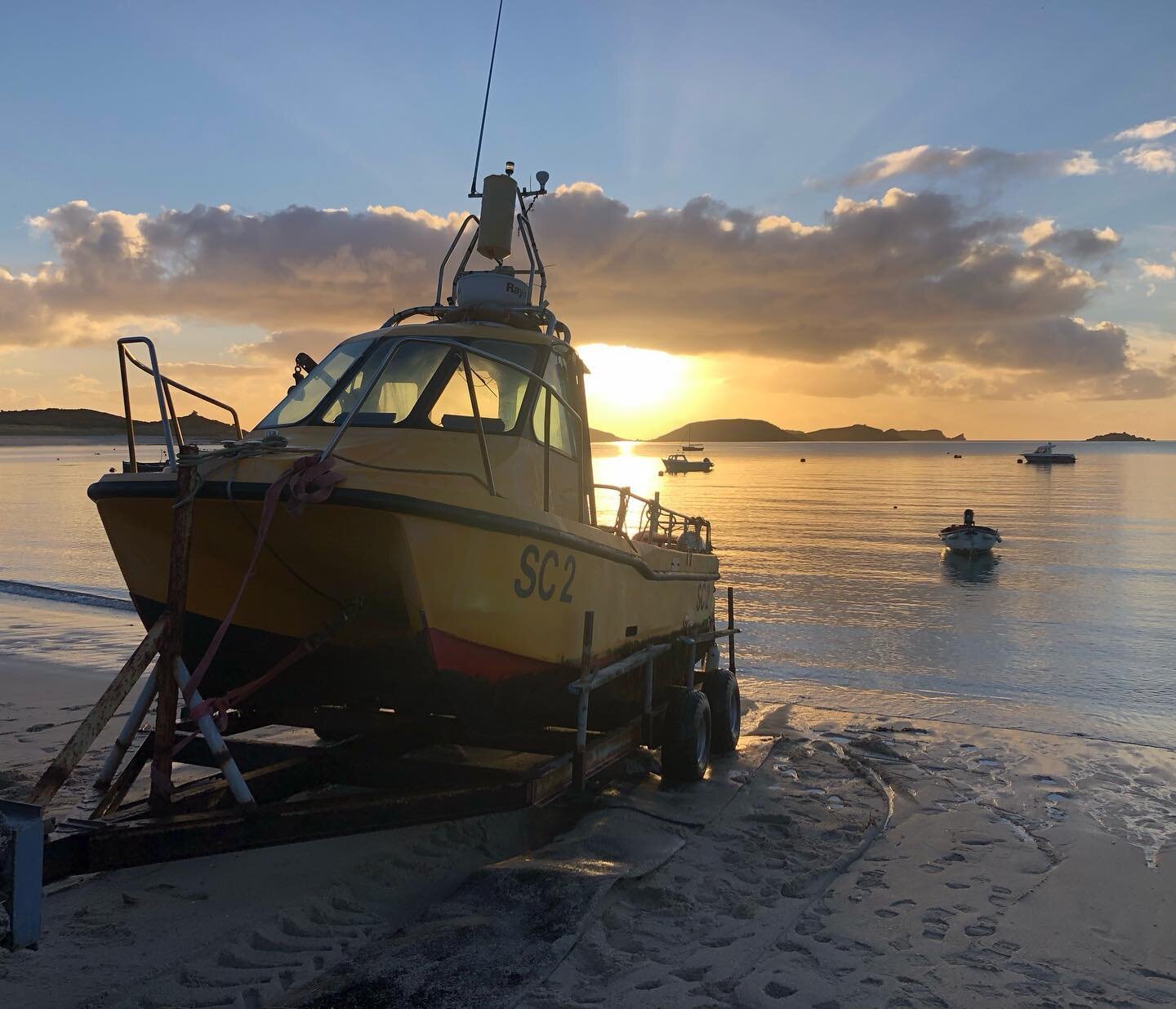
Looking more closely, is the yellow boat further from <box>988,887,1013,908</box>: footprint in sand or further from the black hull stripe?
<box>988,887,1013,908</box>: footprint in sand

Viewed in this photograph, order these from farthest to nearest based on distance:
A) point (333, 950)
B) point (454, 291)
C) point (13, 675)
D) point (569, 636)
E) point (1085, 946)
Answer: point (13, 675) < point (454, 291) < point (569, 636) < point (1085, 946) < point (333, 950)

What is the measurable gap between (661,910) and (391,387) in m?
3.17

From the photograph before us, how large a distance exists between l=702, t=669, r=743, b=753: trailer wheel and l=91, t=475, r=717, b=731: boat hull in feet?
8.65

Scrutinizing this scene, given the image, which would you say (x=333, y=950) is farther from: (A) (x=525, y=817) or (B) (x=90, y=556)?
(B) (x=90, y=556)

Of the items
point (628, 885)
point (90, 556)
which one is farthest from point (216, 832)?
point (90, 556)

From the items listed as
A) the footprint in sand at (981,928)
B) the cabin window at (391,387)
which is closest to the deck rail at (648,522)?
the cabin window at (391,387)

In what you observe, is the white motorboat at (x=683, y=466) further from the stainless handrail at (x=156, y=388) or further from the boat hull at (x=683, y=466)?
the stainless handrail at (x=156, y=388)

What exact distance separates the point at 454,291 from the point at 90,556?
2184 cm

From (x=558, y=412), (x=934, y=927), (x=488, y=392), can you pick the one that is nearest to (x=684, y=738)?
(x=934, y=927)

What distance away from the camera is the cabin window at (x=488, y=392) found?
5.18 meters

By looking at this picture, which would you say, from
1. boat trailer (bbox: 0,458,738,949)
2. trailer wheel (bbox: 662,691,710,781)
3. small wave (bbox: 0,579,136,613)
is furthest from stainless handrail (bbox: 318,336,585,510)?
small wave (bbox: 0,579,136,613)

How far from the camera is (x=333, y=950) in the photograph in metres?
4.00

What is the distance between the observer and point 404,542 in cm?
396

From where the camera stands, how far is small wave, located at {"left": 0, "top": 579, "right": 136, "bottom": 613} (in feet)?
54.7
